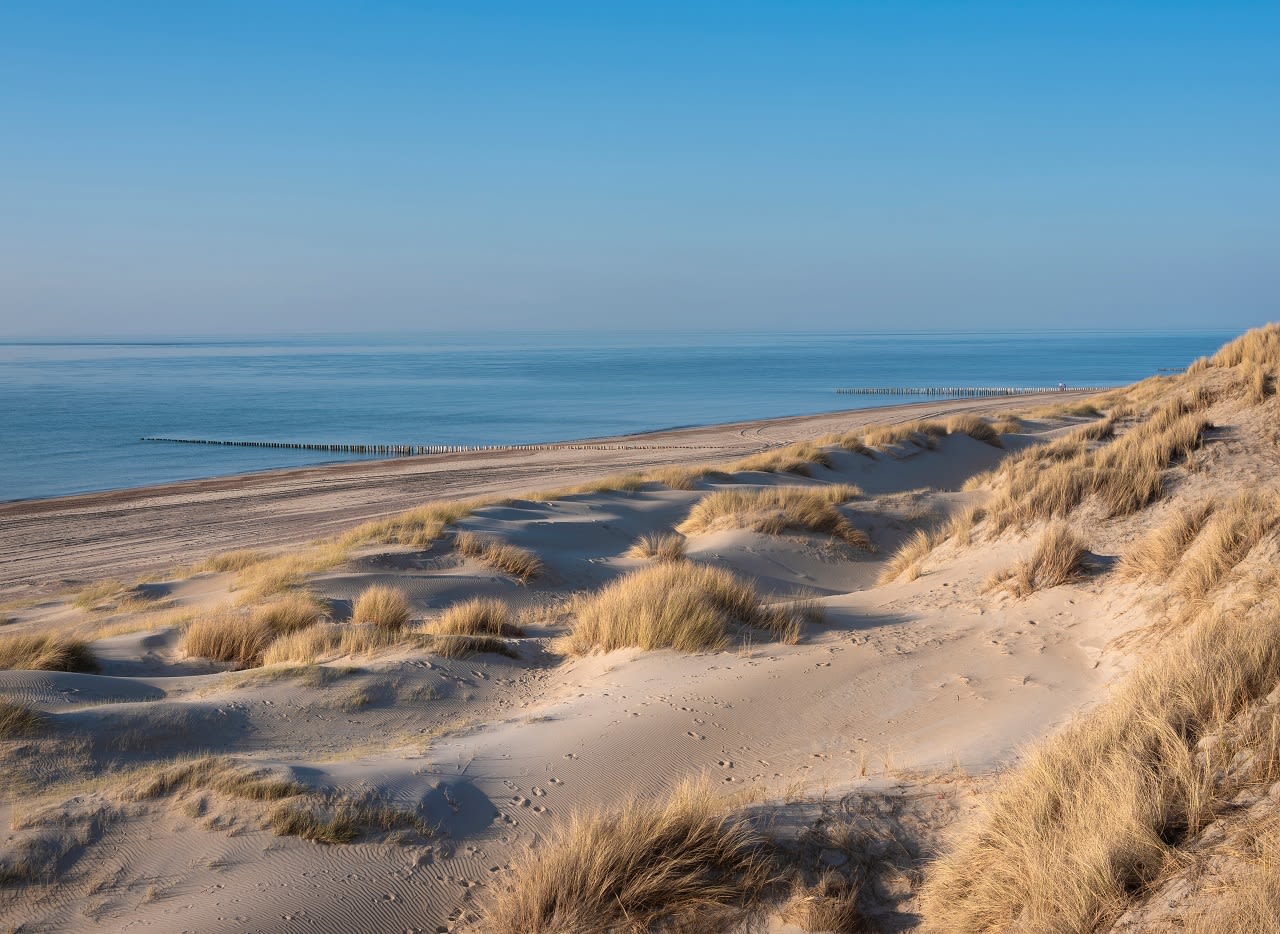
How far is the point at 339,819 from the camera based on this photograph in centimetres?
469

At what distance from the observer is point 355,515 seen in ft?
80.2

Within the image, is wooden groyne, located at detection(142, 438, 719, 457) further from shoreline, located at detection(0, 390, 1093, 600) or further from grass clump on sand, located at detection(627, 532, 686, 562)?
grass clump on sand, located at detection(627, 532, 686, 562)

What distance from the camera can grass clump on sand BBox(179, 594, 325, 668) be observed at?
943cm

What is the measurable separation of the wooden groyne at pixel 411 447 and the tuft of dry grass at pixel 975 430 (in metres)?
11.6

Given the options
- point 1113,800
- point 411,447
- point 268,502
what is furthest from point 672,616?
point 411,447

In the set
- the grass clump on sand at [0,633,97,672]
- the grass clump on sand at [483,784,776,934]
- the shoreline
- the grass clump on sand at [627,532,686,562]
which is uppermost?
the grass clump on sand at [483,784,776,934]

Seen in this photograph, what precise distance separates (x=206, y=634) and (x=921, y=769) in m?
7.31

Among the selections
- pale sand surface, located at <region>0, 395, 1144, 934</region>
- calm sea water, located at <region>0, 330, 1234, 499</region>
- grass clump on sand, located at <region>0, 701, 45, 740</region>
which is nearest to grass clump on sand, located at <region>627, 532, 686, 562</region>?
pale sand surface, located at <region>0, 395, 1144, 934</region>

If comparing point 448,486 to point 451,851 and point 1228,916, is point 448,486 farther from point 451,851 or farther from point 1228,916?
point 1228,916

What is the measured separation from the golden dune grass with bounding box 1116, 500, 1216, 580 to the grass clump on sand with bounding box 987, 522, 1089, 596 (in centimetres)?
44

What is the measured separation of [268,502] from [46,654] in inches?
792

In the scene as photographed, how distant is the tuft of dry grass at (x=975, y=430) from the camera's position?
27.7 metres

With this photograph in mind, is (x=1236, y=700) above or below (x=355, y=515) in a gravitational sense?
above

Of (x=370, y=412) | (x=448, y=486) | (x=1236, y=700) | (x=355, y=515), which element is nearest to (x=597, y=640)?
(x=1236, y=700)
